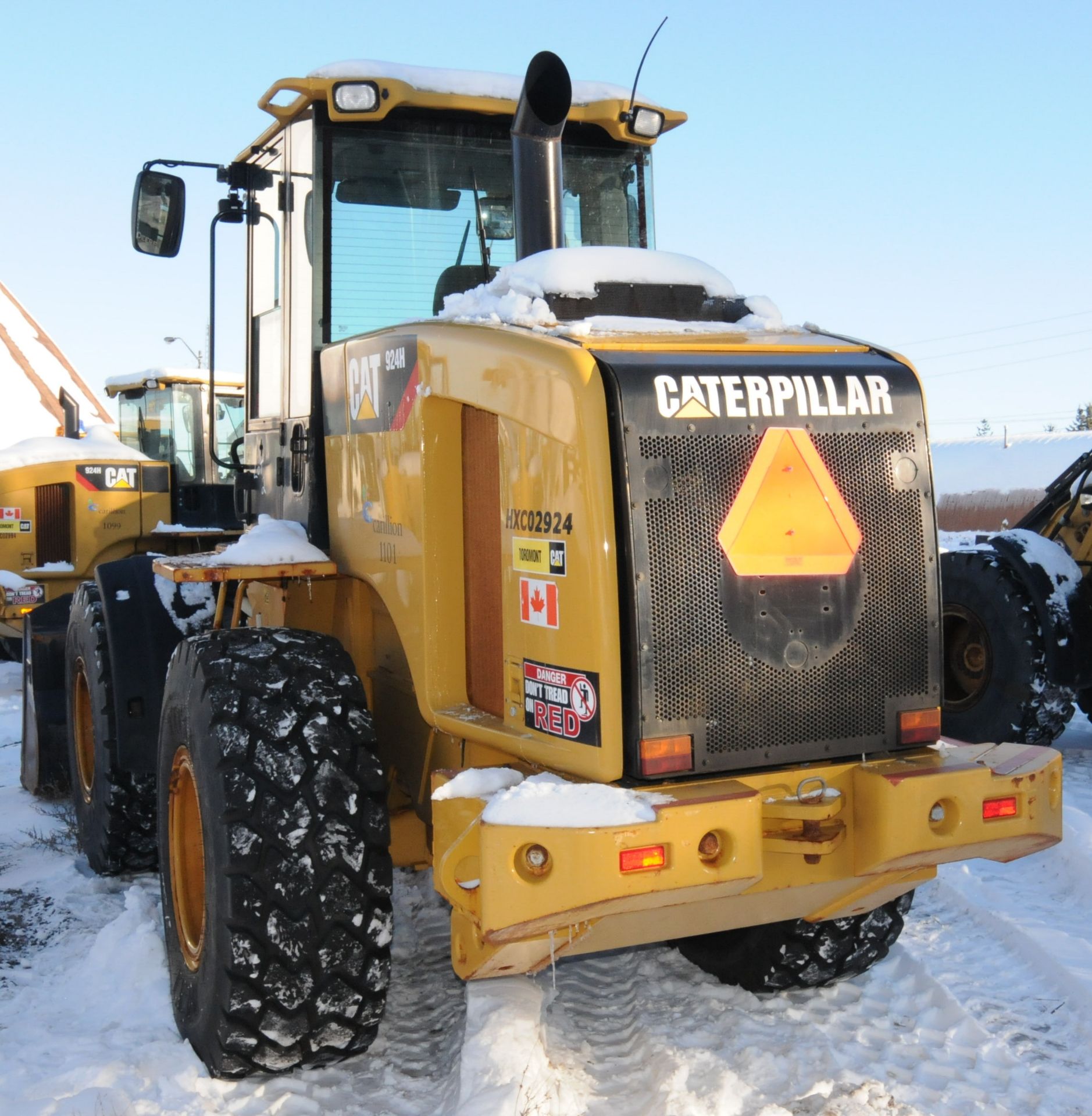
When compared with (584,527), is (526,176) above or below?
above

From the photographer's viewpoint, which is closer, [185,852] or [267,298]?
[185,852]

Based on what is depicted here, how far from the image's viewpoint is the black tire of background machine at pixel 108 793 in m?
5.01

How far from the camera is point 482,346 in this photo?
3225 mm

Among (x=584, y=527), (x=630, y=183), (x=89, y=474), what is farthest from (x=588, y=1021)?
(x=89, y=474)

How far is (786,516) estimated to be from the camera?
3.07 meters

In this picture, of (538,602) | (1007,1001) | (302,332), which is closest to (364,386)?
(302,332)

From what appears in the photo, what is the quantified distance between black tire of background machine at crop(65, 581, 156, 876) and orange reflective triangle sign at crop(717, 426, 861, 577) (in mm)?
3005

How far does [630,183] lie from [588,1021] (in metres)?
3.07

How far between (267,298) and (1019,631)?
170 inches

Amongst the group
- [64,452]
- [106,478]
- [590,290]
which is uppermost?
[64,452]

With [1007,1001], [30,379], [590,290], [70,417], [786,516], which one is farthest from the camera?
[30,379]

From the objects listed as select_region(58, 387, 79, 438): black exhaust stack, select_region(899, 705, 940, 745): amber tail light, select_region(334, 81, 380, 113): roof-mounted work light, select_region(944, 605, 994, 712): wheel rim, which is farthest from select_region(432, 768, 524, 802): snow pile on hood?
select_region(58, 387, 79, 438): black exhaust stack

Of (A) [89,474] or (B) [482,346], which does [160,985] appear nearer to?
(B) [482,346]

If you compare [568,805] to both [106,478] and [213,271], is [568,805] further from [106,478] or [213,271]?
[106,478]
